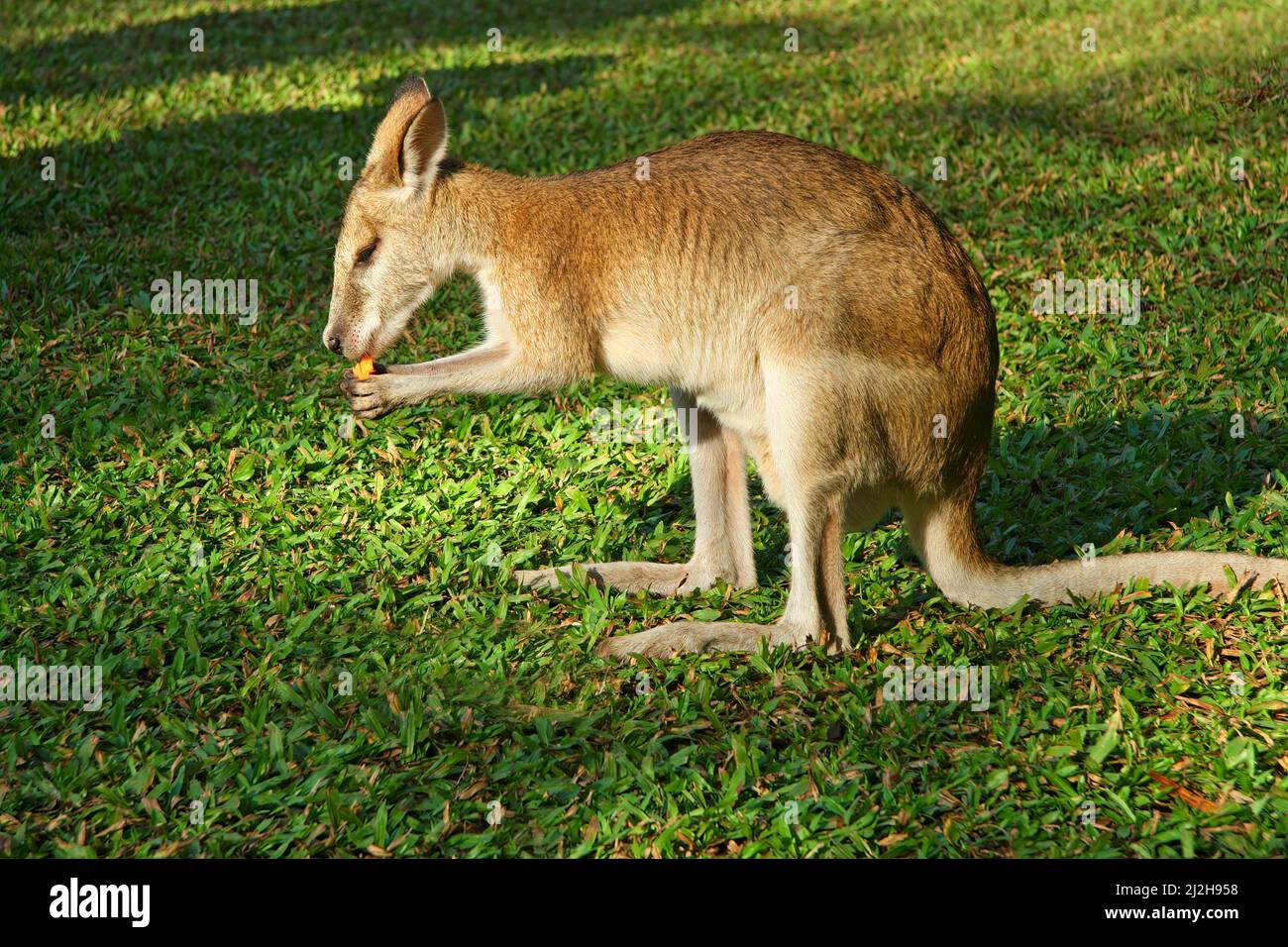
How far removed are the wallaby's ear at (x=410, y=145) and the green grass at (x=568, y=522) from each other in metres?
1.12

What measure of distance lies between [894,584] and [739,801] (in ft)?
3.70

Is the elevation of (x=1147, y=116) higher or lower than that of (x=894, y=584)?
higher

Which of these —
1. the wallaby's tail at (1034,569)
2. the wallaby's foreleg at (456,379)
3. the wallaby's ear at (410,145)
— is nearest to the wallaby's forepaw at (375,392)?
the wallaby's foreleg at (456,379)

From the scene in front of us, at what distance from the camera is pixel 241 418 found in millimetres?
4602

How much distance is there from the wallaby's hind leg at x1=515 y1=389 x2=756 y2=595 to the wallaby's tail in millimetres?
520

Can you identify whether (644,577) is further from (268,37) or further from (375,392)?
(268,37)

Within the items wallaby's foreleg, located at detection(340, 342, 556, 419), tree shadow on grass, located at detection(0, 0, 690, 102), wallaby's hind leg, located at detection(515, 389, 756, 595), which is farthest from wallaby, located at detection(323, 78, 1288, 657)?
tree shadow on grass, located at detection(0, 0, 690, 102)

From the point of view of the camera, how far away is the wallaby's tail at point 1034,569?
11.2 ft

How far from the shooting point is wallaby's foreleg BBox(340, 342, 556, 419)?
3352 mm

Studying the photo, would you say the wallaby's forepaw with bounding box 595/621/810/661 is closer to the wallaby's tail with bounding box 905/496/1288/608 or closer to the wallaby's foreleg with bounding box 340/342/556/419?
the wallaby's tail with bounding box 905/496/1288/608

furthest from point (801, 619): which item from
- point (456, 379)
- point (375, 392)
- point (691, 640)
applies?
point (375, 392)

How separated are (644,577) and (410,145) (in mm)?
1367

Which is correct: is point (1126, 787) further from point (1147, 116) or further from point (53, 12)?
point (53, 12)
